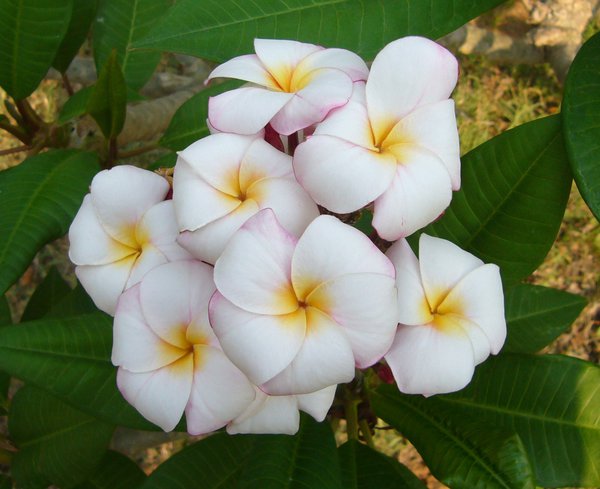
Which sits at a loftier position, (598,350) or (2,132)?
(2,132)

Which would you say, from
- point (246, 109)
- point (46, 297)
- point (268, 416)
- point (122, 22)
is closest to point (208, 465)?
point (268, 416)

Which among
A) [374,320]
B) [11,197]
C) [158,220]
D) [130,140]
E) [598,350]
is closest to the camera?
[374,320]

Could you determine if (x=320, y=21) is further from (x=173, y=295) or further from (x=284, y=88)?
(x=173, y=295)

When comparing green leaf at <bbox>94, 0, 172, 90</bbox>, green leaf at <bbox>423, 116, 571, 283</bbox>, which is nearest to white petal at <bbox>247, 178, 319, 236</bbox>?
green leaf at <bbox>423, 116, 571, 283</bbox>

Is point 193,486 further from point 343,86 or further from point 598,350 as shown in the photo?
point 598,350

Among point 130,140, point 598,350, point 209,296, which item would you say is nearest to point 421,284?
point 209,296

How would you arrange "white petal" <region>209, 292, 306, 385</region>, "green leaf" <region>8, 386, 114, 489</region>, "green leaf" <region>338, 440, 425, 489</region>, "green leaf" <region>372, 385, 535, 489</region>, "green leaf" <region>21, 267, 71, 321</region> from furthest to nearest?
"green leaf" <region>21, 267, 71, 321</region> < "green leaf" <region>8, 386, 114, 489</region> < "green leaf" <region>338, 440, 425, 489</region> < "green leaf" <region>372, 385, 535, 489</region> < "white petal" <region>209, 292, 306, 385</region>

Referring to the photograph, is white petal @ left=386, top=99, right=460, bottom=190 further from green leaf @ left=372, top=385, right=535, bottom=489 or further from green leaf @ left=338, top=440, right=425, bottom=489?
green leaf @ left=338, top=440, right=425, bottom=489
